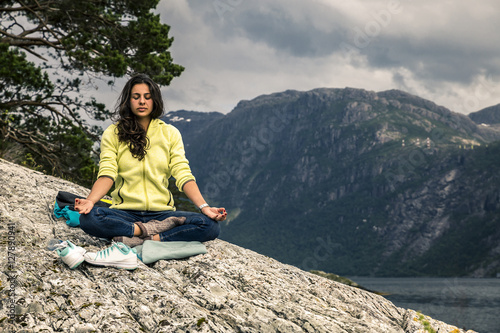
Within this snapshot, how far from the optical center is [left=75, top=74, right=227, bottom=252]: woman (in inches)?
213

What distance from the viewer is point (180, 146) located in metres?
6.07

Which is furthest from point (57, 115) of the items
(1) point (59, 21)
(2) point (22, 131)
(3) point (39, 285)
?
(3) point (39, 285)

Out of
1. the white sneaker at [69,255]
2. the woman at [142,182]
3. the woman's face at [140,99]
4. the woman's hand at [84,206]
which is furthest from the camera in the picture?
the woman's face at [140,99]

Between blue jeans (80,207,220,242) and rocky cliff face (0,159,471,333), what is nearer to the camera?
rocky cliff face (0,159,471,333)

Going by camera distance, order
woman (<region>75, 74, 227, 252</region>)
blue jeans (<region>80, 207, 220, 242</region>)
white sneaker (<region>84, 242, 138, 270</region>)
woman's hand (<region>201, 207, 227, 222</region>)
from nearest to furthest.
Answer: white sneaker (<region>84, 242, 138, 270</region>) < blue jeans (<region>80, 207, 220, 242</region>) < woman (<region>75, 74, 227, 252</region>) < woman's hand (<region>201, 207, 227, 222</region>)

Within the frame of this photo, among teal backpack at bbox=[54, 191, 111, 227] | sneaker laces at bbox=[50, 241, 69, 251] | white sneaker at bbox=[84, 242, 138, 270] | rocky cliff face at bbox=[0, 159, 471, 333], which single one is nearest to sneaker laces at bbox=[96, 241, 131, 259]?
white sneaker at bbox=[84, 242, 138, 270]

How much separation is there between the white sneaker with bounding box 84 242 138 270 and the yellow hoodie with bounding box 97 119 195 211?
3.25ft

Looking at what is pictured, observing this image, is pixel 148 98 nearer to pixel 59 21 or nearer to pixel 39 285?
pixel 39 285

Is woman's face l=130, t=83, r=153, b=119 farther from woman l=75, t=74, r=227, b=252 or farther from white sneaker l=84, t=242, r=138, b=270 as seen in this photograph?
white sneaker l=84, t=242, r=138, b=270

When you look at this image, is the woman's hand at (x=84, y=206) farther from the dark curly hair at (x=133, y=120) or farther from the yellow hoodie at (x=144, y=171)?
the dark curly hair at (x=133, y=120)

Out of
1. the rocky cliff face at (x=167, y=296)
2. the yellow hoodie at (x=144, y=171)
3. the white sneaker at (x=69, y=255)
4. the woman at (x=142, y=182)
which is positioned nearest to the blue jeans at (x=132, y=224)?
the woman at (x=142, y=182)

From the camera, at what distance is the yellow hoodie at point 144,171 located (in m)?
5.62

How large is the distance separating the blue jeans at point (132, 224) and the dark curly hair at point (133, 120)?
0.77 metres

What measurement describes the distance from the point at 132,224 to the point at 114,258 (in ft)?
2.64
